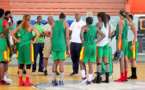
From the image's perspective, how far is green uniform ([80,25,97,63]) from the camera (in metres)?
7.99

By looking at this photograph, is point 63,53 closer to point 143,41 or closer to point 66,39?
point 66,39

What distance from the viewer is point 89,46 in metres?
7.99

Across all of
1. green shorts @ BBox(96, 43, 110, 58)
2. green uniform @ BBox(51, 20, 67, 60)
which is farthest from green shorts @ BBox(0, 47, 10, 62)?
green shorts @ BBox(96, 43, 110, 58)

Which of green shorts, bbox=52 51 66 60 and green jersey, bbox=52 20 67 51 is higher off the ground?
green jersey, bbox=52 20 67 51

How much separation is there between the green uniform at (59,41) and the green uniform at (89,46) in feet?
1.52

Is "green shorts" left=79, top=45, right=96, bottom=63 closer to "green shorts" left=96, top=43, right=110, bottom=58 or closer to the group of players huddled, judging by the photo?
the group of players huddled

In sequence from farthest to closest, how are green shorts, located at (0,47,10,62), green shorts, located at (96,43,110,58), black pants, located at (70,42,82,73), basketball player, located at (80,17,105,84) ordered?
1. black pants, located at (70,42,82,73)
2. green shorts, located at (96,43,110,58)
3. green shorts, located at (0,47,10,62)
4. basketball player, located at (80,17,105,84)

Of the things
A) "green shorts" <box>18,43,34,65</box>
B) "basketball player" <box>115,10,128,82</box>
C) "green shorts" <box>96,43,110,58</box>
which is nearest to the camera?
"green shorts" <box>18,43,34,65</box>

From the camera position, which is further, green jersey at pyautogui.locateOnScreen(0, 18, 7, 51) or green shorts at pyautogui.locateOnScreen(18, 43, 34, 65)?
green jersey at pyautogui.locateOnScreen(0, 18, 7, 51)

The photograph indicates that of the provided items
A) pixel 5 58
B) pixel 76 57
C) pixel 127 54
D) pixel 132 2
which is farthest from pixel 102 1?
pixel 5 58

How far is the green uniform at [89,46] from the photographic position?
7.99 meters

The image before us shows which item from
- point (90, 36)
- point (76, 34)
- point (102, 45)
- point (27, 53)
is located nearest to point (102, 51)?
point (102, 45)

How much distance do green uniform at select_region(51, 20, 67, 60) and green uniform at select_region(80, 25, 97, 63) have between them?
1.52 feet

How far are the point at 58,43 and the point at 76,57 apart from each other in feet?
7.73
